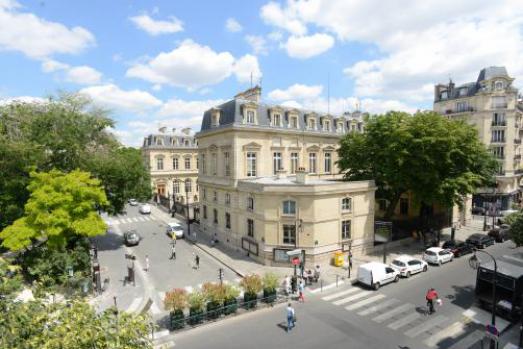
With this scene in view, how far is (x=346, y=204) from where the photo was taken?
91.4 ft

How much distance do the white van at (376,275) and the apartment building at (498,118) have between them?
35279 mm

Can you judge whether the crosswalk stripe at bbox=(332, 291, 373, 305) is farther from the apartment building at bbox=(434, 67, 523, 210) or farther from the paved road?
the apartment building at bbox=(434, 67, 523, 210)

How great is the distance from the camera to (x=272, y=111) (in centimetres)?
3397

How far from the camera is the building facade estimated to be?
63000 millimetres

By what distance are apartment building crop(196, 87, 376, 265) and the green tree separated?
41.8 feet

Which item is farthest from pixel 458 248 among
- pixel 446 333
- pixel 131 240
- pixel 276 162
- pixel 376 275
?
pixel 131 240

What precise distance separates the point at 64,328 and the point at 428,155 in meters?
29.6

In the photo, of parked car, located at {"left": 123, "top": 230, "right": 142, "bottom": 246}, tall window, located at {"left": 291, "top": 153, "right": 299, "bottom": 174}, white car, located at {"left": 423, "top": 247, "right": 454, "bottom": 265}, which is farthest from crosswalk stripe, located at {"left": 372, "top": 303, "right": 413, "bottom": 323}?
parked car, located at {"left": 123, "top": 230, "right": 142, "bottom": 246}

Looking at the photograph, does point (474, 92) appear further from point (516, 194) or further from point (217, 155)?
point (217, 155)

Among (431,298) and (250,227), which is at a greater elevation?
(250,227)

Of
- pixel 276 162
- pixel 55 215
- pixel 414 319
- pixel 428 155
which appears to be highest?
pixel 428 155

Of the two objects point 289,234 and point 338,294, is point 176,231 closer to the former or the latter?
point 289,234

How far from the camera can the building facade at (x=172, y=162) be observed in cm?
6300

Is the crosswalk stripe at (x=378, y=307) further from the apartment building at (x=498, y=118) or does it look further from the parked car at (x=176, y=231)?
the apartment building at (x=498, y=118)
